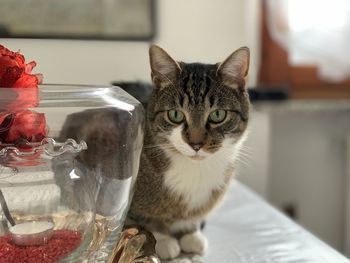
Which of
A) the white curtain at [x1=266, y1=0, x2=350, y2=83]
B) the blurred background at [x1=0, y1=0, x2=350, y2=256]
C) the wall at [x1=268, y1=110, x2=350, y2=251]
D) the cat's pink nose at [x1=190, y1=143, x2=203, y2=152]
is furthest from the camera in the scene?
the wall at [x1=268, y1=110, x2=350, y2=251]

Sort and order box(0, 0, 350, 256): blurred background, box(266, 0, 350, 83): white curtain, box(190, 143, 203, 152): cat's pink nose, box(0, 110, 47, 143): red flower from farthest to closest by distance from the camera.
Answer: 1. box(266, 0, 350, 83): white curtain
2. box(0, 0, 350, 256): blurred background
3. box(190, 143, 203, 152): cat's pink nose
4. box(0, 110, 47, 143): red flower

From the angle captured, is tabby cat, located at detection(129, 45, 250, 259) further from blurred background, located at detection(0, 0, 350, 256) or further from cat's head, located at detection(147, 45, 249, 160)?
blurred background, located at detection(0, 0, 350, 256)

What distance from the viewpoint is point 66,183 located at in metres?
0.65

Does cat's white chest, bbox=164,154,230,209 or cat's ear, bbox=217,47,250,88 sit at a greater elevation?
cat's ear, bbox=217,47,250,88

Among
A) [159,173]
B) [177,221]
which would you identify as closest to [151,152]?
[159,173]

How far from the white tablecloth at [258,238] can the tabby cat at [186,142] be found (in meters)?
0.07

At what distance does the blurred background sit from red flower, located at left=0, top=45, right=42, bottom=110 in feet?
2.06

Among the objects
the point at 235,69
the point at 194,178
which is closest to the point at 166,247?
the point at 194,178

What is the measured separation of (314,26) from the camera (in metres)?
1.60

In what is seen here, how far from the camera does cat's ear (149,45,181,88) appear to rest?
806 millimetres

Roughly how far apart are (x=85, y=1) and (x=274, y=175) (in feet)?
3.32

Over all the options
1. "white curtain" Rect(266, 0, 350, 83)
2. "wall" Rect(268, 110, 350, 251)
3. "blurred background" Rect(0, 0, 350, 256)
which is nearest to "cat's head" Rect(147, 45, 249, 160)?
"blurred background" Rect(0, 0, 350, 256)

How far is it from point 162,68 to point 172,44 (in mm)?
724

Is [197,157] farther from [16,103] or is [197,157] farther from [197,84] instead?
[16,103]
